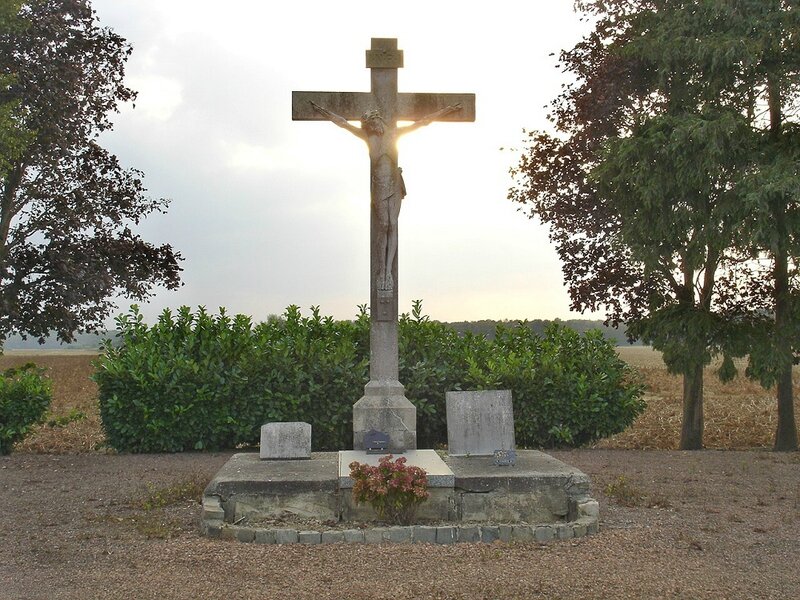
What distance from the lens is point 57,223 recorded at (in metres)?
15.9

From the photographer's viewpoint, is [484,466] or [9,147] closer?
[484,466]

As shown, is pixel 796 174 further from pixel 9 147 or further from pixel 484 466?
pixel 9 147

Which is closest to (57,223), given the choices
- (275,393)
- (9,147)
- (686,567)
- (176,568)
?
(9,147)

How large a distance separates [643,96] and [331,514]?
364 inches

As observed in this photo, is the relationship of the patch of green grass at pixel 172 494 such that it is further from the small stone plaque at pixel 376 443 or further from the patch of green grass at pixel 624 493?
the patch of green grass at pixel 624 493

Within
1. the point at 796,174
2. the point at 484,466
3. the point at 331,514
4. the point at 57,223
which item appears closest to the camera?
the point at 331,514

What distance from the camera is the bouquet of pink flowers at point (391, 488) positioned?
704 cm

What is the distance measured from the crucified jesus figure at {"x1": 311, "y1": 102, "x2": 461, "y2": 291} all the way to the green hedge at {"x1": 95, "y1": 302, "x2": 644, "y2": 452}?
307 centimetres

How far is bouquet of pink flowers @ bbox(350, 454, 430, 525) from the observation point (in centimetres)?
704

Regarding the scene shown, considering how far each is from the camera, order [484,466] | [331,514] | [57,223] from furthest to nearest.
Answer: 1. [57,223]
2. [484,466]
3. [331,514]

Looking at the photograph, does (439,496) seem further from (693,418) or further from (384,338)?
(693,418)

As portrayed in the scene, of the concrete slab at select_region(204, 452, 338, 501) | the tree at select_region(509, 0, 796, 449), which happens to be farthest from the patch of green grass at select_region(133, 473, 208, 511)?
the tree at select_region(509, 0, 796, 449)

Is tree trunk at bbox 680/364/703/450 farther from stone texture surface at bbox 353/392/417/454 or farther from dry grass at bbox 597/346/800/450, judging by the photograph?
stone texture surface at bbox 353/392/417/454

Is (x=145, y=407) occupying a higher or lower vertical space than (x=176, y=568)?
higher
